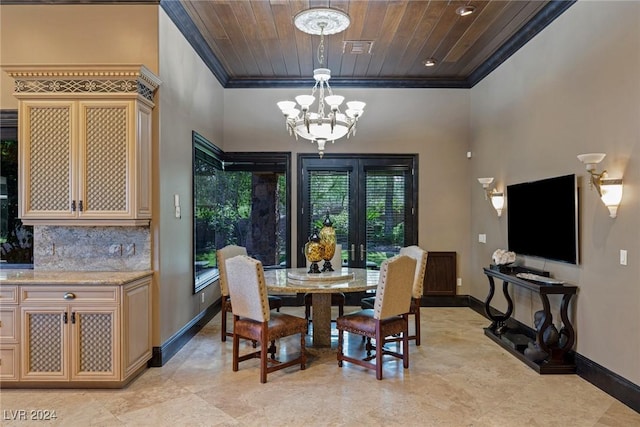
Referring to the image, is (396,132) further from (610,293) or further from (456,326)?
(610,293)

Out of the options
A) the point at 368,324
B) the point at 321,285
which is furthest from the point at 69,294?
the point at 368,324

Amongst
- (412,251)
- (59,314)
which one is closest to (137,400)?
(59,314)

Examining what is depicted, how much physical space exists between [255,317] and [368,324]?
102 cm

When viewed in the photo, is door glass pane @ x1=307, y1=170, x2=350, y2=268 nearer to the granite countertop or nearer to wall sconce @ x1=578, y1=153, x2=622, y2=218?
the granite countertop

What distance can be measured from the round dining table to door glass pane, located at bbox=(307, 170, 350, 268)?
75.0 inches

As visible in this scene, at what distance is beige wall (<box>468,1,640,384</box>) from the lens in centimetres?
321

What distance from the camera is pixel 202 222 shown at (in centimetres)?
553

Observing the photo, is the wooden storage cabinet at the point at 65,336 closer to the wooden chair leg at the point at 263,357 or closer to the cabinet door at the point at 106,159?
the cabinet door at the point at 106,159

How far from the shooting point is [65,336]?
339 cm

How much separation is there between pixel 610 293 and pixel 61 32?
528 cm

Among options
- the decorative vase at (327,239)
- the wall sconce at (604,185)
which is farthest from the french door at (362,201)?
the wall sconce at (604,185)

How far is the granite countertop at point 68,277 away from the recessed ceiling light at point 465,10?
3.90m

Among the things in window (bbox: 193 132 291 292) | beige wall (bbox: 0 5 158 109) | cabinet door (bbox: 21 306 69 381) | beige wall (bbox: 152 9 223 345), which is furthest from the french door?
cabinet door (bbox: 21 306 69 381)

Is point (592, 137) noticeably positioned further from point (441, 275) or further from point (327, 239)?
point (441, 275)
